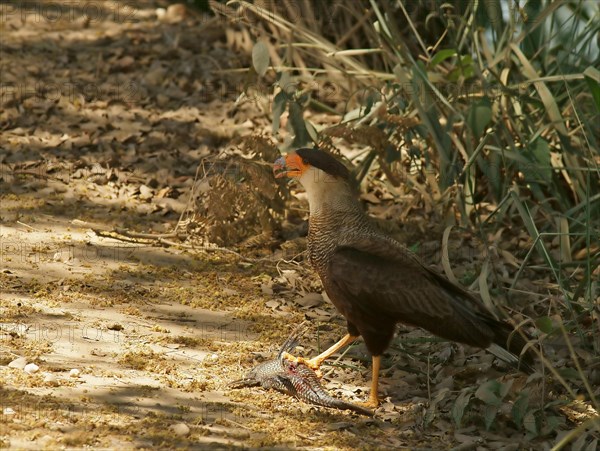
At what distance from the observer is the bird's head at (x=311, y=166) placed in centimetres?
489

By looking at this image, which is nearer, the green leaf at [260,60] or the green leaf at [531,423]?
the green leaf at [531,423]

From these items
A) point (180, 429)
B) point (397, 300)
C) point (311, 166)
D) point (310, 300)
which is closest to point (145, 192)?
point (310, 300)

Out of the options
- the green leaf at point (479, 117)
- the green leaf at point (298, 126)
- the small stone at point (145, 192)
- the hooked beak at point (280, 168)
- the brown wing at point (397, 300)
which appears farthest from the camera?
the small stone at point (145, 192)

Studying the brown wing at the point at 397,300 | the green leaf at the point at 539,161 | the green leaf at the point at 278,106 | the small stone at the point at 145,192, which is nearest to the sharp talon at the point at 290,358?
the brown wing at the point at 397,300

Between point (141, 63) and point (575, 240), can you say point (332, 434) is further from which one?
point (141, 63)

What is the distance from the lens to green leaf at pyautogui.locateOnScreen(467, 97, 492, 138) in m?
5.86

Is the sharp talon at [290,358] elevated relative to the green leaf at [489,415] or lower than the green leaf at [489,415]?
lower

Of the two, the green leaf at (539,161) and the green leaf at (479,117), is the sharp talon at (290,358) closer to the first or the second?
the green leaf at (479,117)

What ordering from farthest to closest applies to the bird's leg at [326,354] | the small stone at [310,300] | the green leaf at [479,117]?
1. the green leaf at [479,117]
2. the small stone at [310,300]
3. the bird's leg at [326,354]

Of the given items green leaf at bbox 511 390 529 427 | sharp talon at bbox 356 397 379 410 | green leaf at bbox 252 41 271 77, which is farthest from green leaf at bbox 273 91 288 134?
green leaf at bbox 511 390 529 427

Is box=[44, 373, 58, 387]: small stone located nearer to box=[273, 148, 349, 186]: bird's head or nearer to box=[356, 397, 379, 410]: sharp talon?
box=[356, 397, 379, 410]: sharp talon

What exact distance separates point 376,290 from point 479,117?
1773mm

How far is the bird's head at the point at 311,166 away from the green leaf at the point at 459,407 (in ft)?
4.18

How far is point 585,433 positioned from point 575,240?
89.4 inches
